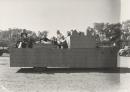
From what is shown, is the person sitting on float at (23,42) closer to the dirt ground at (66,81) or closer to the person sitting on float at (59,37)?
the dirt ground at (66,81)

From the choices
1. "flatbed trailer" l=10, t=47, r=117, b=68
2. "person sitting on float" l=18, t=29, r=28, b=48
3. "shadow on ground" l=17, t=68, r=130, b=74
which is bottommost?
"shadow on ground" l=17, t=68, r=130, b=74

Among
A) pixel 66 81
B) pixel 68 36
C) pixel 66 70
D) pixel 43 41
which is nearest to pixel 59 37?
pixel 68 36

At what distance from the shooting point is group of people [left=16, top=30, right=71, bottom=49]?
8.62 m

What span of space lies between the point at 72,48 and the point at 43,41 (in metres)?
0.94

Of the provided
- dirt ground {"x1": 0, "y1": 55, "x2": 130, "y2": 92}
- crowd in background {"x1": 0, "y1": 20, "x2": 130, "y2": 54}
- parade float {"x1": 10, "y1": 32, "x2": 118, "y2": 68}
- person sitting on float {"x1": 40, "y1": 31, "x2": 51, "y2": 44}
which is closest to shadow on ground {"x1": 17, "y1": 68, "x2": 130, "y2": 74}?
dirt ground {"x1": 0, "y1": 55, "x2": 130, "y2": 92}

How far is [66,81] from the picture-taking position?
24.1 ft

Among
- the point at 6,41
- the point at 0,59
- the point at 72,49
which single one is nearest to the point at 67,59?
the point at 72,49

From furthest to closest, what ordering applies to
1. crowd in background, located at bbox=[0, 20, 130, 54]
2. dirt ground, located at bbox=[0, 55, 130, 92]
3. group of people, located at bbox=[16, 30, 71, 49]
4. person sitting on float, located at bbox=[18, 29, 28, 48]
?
person sitting on float, located at bbox=[18, 29, 28, 48] < group of people, located at bbox=[16, 30, 71, 49] < crowd in background, located at bbox=[0, 20, 130, 54] < dirt ground, located at bbox=[0, 55, 130, 92]

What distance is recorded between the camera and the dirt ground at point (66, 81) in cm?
645

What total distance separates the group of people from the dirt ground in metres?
0.84

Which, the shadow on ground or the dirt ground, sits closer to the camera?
the dirt ground

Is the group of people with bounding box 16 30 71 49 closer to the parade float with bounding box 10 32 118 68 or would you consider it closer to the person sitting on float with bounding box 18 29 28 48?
the person sitting on float with bounding box 18 29 28 48

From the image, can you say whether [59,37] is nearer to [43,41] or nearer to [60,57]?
[43,41]

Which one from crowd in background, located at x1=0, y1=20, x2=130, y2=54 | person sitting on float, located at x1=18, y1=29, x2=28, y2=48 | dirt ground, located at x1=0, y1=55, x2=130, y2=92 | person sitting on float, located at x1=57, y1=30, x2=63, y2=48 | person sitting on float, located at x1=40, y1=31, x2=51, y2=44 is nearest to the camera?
dirt ground, located at x1=0, y1=55, x2=130, y2=92
